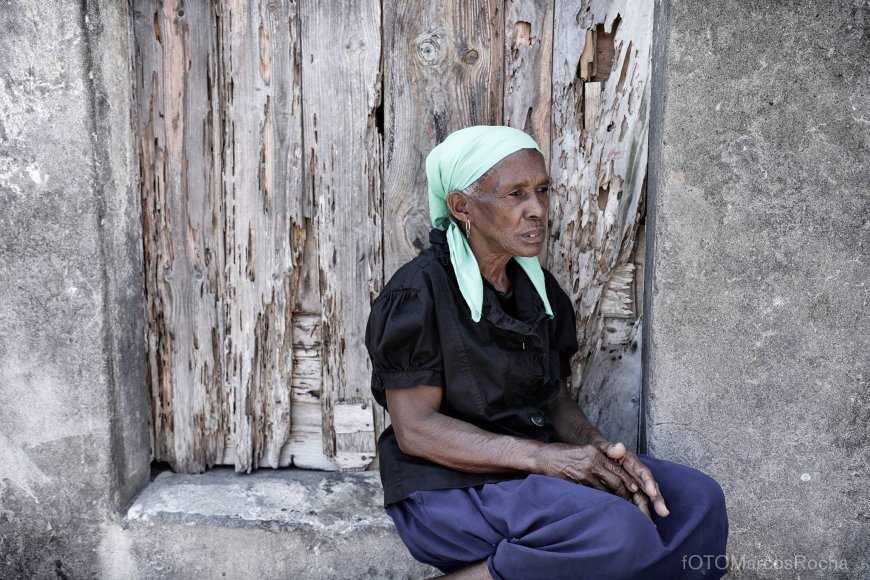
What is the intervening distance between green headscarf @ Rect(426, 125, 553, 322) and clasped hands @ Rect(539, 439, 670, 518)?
449 millimetres

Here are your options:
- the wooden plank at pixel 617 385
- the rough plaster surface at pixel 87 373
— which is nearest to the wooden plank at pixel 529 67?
the wooden plank at pixel 617 385

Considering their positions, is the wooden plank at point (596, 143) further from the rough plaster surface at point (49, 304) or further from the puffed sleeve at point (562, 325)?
the rough plaster surface at point (49, 304)

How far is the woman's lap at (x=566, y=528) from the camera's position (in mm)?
2025

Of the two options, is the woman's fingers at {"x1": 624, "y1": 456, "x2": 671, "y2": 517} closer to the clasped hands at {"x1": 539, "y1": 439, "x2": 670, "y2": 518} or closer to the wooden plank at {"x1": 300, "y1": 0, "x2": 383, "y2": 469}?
the clasped hands at {"x1": 539, "y1": 439, "x2": 670, "y2": 518}

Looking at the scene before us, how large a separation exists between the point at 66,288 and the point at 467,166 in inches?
53.5

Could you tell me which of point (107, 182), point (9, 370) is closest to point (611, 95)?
point (107, 182)

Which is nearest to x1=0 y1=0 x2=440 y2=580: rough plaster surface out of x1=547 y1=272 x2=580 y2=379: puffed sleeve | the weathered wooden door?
the weathered wooden door

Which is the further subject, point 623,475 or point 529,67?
point 529,67

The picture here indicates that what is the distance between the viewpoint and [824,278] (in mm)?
2359

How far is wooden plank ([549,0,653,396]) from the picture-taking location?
8.70ft

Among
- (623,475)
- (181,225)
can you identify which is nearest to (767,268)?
(623,475)

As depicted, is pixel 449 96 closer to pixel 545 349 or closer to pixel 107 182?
pixel 545 349

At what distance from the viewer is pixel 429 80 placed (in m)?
2.74

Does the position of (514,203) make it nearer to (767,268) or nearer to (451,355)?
(451,355)
